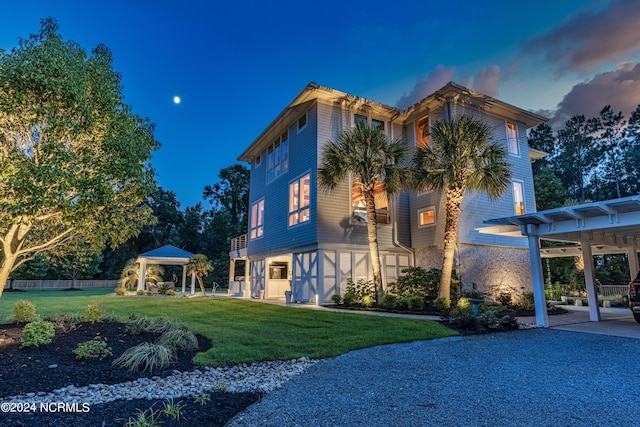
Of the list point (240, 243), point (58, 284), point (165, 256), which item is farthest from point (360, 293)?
point (58, 284)

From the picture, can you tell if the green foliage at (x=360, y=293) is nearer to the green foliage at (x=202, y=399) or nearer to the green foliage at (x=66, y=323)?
the green foliage at (x=66, y=323)

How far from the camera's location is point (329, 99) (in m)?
14.8

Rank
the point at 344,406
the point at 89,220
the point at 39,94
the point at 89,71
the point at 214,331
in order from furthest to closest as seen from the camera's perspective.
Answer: the point at 214,331 < the point at 89,71 < the point at 89,220 < the point at 39,94 < the point at 344,406

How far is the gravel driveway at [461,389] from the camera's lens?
3.08 metres

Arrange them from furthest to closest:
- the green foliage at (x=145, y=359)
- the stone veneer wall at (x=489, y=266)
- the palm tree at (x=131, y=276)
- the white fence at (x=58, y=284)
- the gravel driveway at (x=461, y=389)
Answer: the white fence at (x=58, y=284), the palm tree at (x=131, y=276), the stone veneer wall at (x=489, y=266), the green foliage at (x=145, y=359), the gravel driveway at (x=461, y=389)

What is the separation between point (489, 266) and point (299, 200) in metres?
8.36

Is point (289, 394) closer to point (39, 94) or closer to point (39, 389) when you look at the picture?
point (39, 389)

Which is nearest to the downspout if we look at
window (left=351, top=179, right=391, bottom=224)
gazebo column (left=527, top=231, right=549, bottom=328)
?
window (left=351, top=179, right=391, bottom=224)

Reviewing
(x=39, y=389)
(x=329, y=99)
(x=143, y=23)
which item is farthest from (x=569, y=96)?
(x=39, y=389)

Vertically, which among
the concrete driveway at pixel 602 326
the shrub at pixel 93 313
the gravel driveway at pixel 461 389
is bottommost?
the concrete driveway at pixel 602 326

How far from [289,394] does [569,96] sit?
1578 inches

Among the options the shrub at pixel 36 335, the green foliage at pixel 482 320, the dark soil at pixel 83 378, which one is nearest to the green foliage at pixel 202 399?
the dark soil at pixel 83 378

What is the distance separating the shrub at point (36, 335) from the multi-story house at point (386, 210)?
30.4 feet

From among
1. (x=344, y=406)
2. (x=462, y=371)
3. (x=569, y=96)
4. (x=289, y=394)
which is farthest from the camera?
(x=569, y=96)
